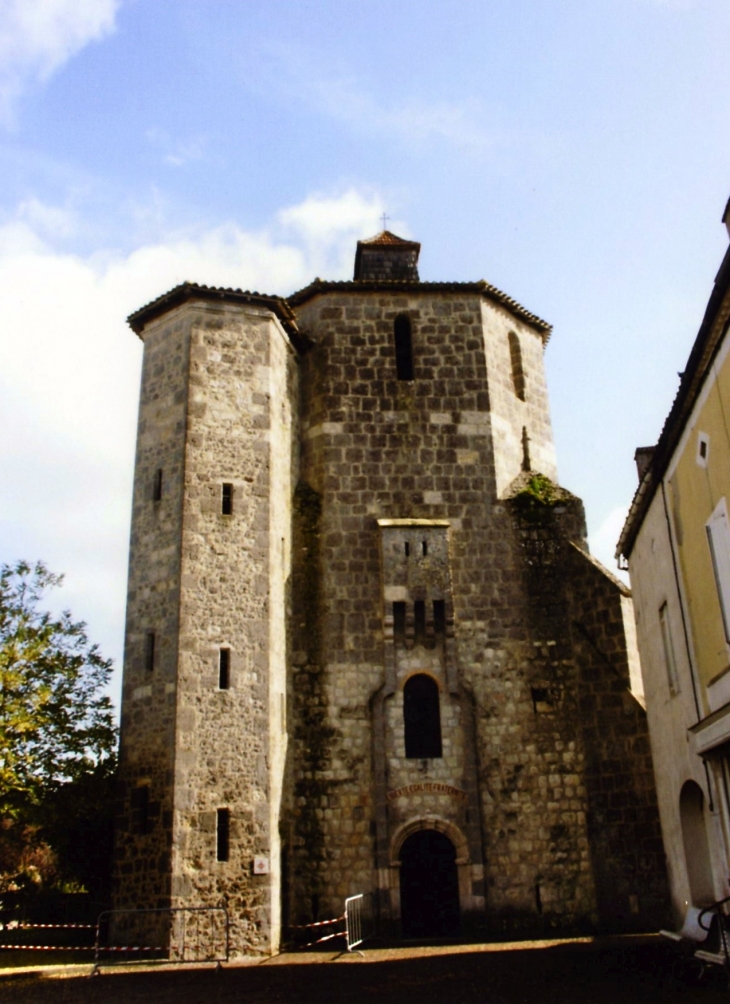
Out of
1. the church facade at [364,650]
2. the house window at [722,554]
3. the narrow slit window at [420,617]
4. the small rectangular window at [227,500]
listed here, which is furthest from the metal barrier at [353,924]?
the house window at [722,554]

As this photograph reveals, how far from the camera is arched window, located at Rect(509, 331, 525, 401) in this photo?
23.2 meters

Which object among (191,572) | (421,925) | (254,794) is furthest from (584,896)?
(191,572)

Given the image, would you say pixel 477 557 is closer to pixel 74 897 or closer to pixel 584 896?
pixel 584 896

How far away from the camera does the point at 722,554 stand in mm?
12438

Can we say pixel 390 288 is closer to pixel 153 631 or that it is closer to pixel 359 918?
pixel 153 631

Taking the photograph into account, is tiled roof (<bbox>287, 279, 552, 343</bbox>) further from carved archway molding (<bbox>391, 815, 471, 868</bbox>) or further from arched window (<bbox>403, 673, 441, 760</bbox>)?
carved archway molding (<bbox>391, 815, 471, 868</bbox>)

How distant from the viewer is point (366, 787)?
61.0 ft

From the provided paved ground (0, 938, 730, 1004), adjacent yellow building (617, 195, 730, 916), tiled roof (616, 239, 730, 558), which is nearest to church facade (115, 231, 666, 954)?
adjacent yellow building (617, 195, 730, 916)

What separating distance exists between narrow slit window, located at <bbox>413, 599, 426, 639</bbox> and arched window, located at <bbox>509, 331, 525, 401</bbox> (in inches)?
246

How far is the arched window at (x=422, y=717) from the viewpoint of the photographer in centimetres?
1903

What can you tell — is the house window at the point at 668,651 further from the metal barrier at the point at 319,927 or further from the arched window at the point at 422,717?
the metal barrier at the point at 319,927

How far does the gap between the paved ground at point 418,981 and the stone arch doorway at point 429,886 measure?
2.01 metres

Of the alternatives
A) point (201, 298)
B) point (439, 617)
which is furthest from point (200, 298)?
point (439, 617)

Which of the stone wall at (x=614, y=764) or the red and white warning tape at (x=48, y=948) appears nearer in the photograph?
the red and white warning tape at (x=48, y=948)
